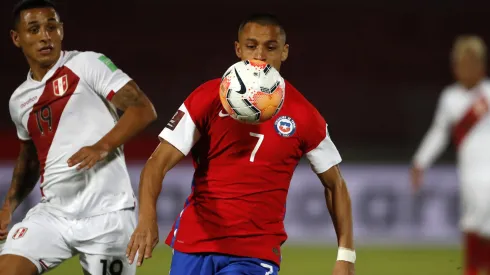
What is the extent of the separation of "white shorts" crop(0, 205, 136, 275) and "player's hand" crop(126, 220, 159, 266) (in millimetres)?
1246

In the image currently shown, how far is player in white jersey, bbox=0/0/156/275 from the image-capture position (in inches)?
192

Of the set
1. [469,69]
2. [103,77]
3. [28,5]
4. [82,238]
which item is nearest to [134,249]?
[82,238]

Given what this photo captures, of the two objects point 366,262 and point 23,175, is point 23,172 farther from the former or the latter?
point 366,262

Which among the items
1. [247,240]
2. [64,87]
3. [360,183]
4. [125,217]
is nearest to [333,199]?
[247,240]

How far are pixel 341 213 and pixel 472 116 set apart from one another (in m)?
2.95

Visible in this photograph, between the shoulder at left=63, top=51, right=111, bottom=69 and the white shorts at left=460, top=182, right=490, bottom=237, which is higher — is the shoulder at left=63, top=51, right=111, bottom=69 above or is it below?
above

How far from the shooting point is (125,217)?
16.5ft

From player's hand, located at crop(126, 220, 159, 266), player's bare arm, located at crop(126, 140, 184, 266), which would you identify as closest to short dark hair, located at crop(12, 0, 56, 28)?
player's bare arm, located at crop(126, 140, 184, 266)

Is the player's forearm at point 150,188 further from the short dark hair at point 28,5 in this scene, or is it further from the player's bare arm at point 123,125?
the short dark hair at point 28,5

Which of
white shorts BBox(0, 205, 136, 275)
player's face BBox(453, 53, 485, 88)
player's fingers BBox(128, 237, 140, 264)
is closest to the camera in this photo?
player's fingers BBox(128, 237, 140, 264)

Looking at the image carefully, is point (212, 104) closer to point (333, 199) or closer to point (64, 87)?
point (333, 199)

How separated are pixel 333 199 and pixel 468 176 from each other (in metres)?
3.02

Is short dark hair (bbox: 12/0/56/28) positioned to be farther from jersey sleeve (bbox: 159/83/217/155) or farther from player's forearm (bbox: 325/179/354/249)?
player's forearm (bbox: 325/179/354/249)

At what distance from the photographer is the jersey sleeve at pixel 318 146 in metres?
4.24
